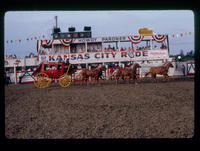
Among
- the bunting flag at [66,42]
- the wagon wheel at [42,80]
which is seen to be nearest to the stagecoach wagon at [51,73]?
the wagon wheel at [42,80]

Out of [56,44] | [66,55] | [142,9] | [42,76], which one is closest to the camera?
[142,9]

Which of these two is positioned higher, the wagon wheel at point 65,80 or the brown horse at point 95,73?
the brown horse at point 95,73

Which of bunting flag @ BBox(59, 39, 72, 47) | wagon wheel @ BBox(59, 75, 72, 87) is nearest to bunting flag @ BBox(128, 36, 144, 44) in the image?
bunting flag @ BBox(59, 39, 72, 47)

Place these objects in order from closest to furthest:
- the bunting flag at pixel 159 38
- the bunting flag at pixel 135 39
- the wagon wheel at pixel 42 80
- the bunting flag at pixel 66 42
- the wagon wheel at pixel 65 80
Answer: the wagon wheel at pixel 42 80 < the wagon wheel at pixel 65 80 < the bunting flag at pixel 135 39 < the bunting flag at pixel 159 38 < the bunting flag at pixel 66 42

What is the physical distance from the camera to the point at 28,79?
17750mm

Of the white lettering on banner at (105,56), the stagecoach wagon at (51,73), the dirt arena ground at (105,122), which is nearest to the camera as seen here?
the dirt arena ground at (105,122)

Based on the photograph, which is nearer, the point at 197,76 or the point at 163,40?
the point at 197,76

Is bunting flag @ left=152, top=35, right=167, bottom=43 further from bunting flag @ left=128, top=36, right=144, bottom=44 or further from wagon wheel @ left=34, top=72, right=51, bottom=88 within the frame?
wagon wheel @ left=34, top=72, right=51, bottom=88

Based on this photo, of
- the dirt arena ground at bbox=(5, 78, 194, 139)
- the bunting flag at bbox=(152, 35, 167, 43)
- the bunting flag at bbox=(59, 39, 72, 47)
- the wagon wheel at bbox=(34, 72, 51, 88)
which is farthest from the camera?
the bunting flag at bbox=(59, 39, 72, 47)

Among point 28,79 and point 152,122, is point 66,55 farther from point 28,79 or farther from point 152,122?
point 152,122

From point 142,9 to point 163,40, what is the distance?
1803cm

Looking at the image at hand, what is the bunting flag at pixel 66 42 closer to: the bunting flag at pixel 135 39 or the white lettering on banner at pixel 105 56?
the white lettering on banner at pixel 105 56
